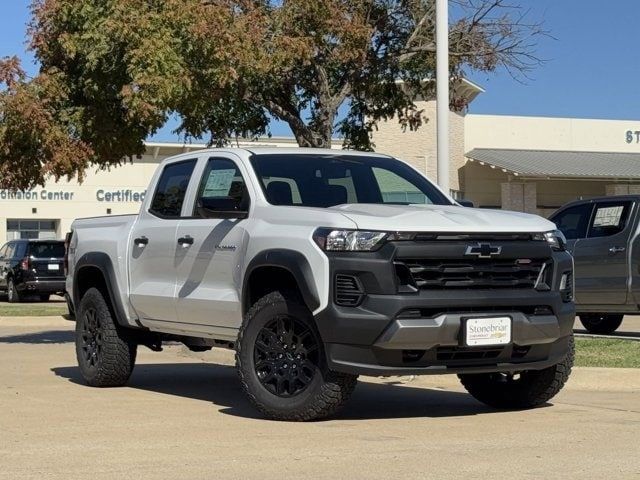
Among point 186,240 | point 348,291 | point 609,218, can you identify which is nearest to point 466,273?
point 348,291

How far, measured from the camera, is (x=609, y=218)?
1738cm

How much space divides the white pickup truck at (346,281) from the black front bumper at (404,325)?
1cm

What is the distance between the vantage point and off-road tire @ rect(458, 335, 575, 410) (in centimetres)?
973

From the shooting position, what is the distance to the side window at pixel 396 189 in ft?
34.1

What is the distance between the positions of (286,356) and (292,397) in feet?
0.97

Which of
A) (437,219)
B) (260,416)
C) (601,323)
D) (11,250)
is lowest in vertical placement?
(11,250)

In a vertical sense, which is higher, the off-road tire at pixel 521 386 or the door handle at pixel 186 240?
the door handle at pixel 186 240

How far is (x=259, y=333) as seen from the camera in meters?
9.16

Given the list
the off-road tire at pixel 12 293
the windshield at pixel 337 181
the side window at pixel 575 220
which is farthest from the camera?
the off-road tire at pixel 12 293

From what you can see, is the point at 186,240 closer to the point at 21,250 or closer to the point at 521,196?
the point at 21,250

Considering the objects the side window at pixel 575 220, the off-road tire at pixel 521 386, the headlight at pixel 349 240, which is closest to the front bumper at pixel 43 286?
the side window at pixel 575 220

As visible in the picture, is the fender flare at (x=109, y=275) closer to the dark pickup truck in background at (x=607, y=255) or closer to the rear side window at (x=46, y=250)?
the dark pickup truck in background at (x=607, y=255)

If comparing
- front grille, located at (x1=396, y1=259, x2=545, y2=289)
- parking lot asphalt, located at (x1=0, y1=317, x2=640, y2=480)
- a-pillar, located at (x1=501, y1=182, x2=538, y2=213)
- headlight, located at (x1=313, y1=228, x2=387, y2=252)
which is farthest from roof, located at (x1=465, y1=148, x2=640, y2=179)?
headlight, located at (x1=313, y1=228, x2=387, y2=252)

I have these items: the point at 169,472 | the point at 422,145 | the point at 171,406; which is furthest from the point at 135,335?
the point at 422,145
